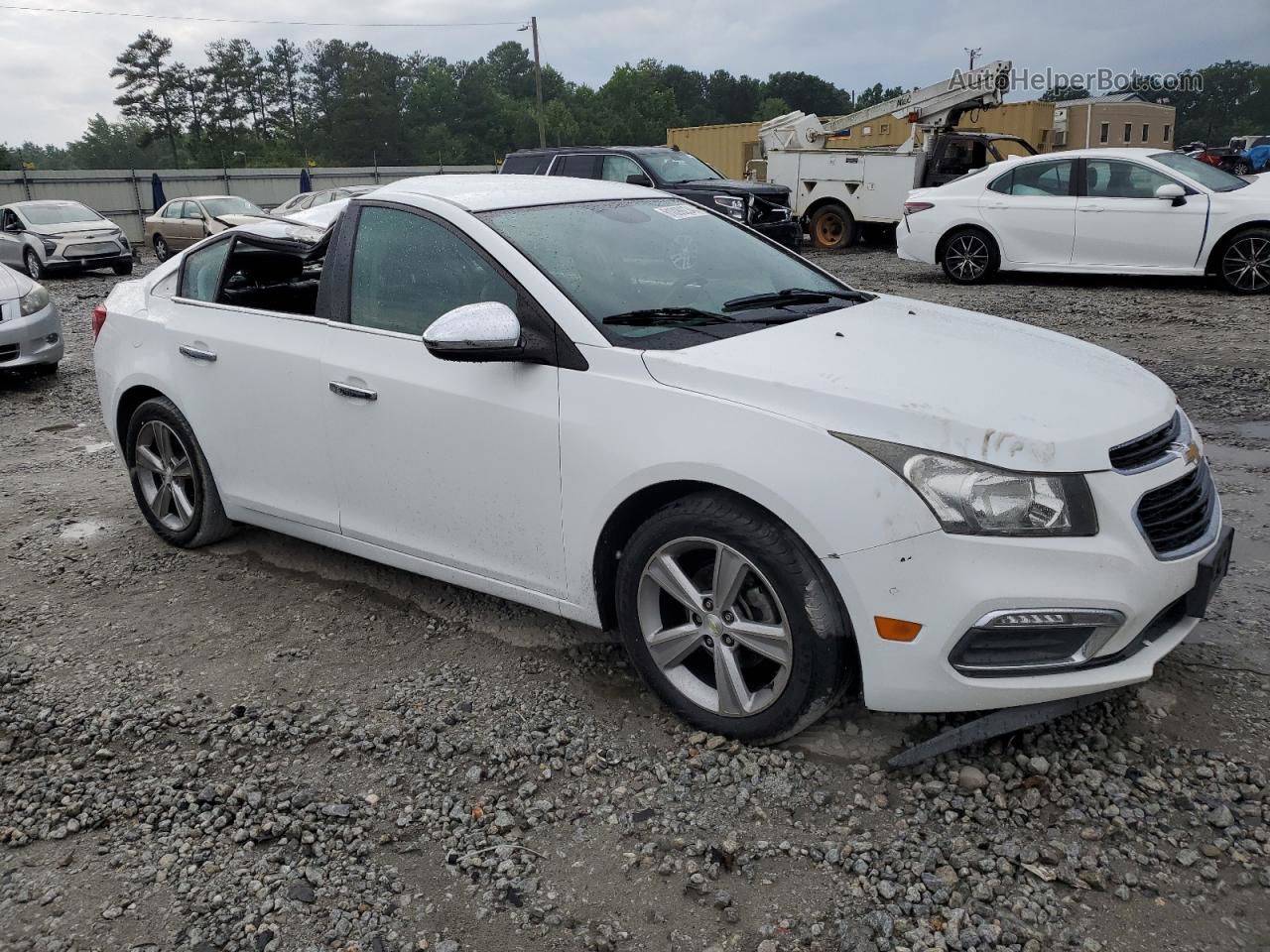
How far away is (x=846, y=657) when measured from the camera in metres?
2.85

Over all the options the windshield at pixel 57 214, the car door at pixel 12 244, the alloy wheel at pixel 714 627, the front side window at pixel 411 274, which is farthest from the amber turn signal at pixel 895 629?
the windshield at pixel 57 214

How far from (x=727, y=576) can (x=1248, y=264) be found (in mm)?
10399

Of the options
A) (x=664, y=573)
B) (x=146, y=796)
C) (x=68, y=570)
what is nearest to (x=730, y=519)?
(x=664, y=573)

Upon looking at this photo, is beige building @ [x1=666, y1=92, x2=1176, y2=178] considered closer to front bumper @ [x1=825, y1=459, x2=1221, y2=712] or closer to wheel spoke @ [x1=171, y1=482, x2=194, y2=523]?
wheel spoke @ [x1=171, y1=482, x2=194, y2=523]

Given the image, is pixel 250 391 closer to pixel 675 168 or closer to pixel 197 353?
pixel 197 353

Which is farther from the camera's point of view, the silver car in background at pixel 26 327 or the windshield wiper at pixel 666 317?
the silver car in background at pixel 26 327

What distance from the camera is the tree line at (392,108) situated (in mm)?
82938

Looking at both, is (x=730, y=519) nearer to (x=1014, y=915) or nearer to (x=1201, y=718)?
(x=1014, y=915)

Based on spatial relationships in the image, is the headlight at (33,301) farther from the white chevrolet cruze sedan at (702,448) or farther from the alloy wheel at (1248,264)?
the alloy wheel at (1248,264)

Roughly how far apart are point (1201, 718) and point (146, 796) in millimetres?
3125

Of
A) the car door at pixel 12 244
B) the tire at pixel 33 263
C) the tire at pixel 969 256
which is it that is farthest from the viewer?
the car door at pixel 12 244

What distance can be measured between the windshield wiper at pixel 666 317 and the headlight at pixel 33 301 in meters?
7.98

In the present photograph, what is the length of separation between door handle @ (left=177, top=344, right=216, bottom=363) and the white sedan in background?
405 inches

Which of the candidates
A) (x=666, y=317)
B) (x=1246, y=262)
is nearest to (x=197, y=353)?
(x=666, y=317)
